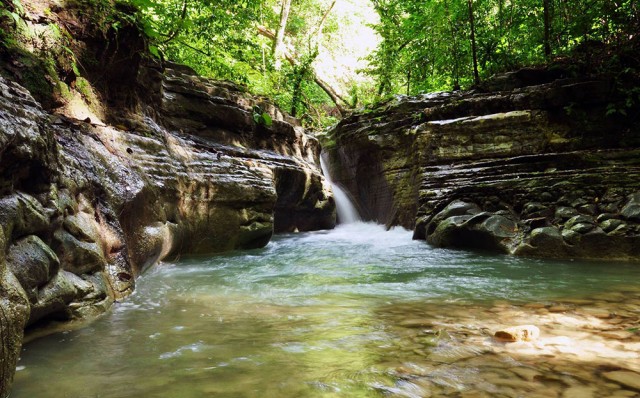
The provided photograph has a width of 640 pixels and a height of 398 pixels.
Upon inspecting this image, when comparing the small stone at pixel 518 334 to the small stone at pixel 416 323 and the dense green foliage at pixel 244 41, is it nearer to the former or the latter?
the small stone at pixel 416 323

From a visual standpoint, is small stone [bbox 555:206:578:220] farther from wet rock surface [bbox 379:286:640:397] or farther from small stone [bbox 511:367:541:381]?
small stone [bbox 511:367:541:381]

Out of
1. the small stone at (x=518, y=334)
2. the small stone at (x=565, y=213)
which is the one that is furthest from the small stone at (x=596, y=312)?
the small stone at (x=565, y=213)

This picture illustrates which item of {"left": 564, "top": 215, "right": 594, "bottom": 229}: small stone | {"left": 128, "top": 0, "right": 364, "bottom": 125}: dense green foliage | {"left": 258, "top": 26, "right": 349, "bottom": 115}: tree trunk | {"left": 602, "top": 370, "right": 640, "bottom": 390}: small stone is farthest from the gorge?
{"left": 258, "top": 26, "right": 349, "bottom": 115}: tree trunk

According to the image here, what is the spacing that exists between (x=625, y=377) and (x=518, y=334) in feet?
1.93

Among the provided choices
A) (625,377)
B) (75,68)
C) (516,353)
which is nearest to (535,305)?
(516,353)

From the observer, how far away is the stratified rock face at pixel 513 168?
A: 6340 mm

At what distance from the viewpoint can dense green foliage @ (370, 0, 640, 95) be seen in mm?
9719

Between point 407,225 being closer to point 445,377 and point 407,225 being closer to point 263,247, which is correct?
point 263,247

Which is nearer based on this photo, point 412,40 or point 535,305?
point 535,305

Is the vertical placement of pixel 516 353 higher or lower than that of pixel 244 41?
lower

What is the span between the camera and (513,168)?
26.1 ft

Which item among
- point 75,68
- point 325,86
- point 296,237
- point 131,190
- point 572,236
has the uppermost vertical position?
point 325,86

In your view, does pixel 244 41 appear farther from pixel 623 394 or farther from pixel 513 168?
pixel 623 394

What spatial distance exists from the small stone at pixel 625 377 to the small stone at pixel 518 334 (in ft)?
1.65
